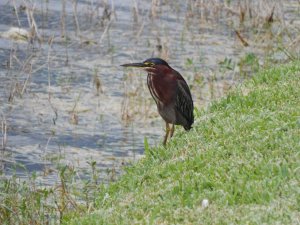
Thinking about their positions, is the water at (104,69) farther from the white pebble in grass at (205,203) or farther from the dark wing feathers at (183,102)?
the white pebble in grass at (205,203)

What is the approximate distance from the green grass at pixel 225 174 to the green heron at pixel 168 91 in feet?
0.57

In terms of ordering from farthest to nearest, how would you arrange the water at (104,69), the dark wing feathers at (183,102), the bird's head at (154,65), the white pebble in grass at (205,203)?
the water at (104,69) < the dark wing feathers at (183,102) < the bird's head at (154,65) < the white pebble in grass at (205,203)

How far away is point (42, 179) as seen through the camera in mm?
9297

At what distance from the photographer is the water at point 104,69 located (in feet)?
34.7

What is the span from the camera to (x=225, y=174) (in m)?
6.26

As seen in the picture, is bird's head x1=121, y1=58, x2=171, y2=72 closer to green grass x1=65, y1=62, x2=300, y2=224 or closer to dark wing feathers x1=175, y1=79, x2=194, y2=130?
dark wing feathers x1=175, y1=79, x2=194, y2=130

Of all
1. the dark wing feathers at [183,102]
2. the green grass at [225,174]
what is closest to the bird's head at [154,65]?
the dark wing feathers at [183,102]

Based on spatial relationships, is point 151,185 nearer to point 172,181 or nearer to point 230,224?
point 172,181

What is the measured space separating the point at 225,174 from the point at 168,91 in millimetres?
1881

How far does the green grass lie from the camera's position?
5641 mm

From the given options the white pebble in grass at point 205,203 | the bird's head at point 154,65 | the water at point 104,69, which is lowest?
the water at point 104,69

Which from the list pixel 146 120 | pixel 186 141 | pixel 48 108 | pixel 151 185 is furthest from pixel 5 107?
pixel 151 185

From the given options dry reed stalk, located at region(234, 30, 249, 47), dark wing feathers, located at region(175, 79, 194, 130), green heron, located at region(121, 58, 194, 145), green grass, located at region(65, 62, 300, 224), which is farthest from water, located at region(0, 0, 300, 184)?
green grass, located at region(65, 62, 300, 224)

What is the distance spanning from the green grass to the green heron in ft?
0.57
